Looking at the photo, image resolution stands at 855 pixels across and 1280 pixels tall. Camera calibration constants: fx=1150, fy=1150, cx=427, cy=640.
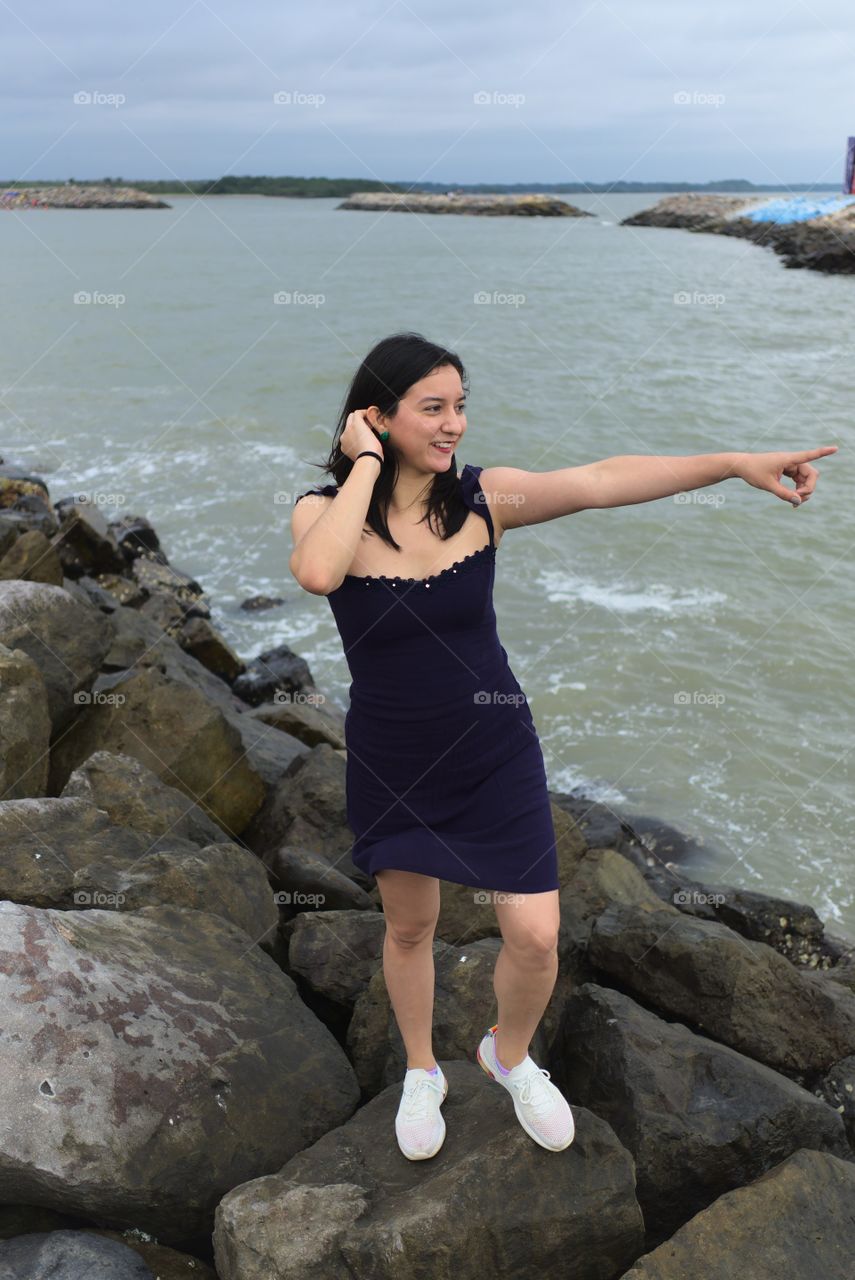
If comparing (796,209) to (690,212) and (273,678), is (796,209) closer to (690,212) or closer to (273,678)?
(690,212)

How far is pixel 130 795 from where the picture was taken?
5137 millimetres

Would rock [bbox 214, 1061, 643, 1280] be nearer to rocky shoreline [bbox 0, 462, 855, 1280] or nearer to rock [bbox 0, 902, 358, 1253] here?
rocky shoreline [bbox 0, 462, 855, 1280]

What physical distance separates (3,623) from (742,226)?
3173 inches

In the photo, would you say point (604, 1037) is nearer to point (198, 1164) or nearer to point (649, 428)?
point (198, 1164)

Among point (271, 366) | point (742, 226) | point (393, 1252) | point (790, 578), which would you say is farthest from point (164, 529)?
point (742, 226)

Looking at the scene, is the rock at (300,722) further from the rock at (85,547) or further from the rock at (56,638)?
the rock at (85,547)

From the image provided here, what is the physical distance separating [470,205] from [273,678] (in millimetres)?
124941

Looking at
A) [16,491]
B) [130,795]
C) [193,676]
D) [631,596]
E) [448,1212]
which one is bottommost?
[631,596]

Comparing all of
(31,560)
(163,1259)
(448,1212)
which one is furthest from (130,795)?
(31,560)

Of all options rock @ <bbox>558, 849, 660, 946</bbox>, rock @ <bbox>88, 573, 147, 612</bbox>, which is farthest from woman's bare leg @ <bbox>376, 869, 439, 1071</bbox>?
rock @ <bbox>88, 573, 147, 612</bbox>

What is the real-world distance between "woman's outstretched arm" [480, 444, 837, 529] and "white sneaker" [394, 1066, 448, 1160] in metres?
1.66

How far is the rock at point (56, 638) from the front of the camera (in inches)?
248

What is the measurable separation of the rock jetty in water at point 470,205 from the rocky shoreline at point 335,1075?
394 ft

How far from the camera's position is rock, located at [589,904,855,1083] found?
14.9ft
